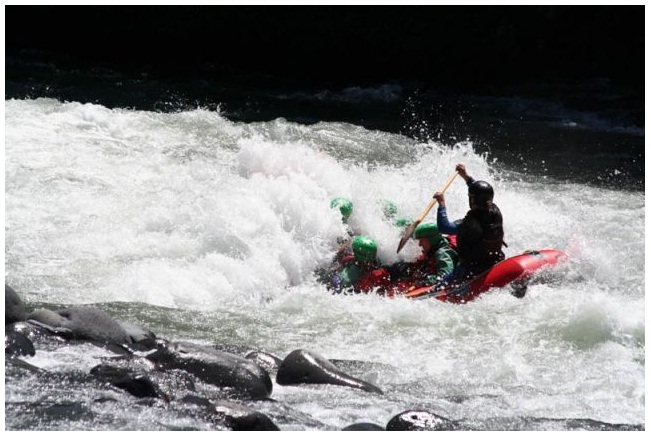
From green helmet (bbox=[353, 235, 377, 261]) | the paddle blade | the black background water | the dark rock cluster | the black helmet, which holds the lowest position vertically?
the dark rock cluster

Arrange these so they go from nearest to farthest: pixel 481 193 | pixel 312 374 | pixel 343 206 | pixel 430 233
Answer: pixel 312 374 < pixel 481 193 < pixel 430 233 < pixel 343 206

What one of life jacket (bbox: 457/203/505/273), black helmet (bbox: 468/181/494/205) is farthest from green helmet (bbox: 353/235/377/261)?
black helmet (bbox: 468/181/494/205)

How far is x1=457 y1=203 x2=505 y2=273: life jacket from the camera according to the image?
25.5ft

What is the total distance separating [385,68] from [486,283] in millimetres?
13599

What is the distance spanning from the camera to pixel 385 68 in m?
20.6

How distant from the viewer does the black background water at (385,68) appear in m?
15.7

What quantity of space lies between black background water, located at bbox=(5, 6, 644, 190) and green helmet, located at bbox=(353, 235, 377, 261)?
6.01m

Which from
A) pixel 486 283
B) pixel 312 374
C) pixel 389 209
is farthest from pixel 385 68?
pixel 312 374

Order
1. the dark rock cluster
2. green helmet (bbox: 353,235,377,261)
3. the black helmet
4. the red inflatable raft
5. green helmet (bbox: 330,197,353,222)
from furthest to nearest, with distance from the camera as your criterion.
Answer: green helmet (bbox: 330,197,353,222) → green helmet (bbox: 353,235,377,261) → the black helmet → the red inflatable raft → the dark rock cluster

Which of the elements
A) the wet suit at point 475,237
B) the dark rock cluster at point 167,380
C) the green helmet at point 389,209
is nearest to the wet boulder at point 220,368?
the dark rock cluster at point 167,380

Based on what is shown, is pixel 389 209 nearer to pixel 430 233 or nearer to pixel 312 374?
pixel 430 233

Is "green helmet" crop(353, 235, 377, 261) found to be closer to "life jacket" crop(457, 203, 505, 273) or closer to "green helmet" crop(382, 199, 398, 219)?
"life jacket" crop(457, 203, 505, 273)

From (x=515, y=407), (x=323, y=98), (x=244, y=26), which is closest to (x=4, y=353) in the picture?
(x=515, y=407)

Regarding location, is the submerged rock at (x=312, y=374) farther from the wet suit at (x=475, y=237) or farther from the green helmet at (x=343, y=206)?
the green helmet at (x=343, y=206)
